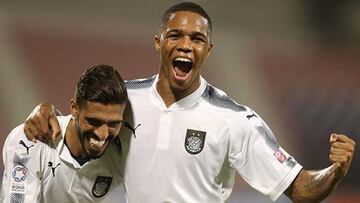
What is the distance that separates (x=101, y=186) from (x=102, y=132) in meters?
0.25

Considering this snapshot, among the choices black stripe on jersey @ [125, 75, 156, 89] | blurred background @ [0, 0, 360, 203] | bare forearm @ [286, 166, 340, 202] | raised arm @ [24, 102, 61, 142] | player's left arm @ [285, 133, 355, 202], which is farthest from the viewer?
blurred background @ [0, 0, 360, 203]

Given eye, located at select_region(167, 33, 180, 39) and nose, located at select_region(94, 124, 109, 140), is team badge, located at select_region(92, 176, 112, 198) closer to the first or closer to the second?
nose, located at select_region(94, 124, 109, 140)

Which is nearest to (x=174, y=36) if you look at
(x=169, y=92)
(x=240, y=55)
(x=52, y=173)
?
(x=169, y=92)

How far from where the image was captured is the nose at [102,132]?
6.95 ft

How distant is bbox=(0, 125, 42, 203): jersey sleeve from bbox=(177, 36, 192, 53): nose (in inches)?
19.4

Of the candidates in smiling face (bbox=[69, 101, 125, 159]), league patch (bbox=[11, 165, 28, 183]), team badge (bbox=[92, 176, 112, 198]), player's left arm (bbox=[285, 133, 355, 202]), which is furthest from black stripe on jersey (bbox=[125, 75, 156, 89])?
player's left arm (bbox=[285, 133, 355, 202])

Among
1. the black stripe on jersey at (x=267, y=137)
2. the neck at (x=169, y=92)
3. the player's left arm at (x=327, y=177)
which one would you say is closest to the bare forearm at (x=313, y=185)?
the player's left arm at (x=327, y=177)

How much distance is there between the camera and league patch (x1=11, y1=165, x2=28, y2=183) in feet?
7.14

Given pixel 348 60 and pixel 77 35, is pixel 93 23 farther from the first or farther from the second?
pixel 348 60

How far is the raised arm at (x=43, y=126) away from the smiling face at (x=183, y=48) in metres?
0.35

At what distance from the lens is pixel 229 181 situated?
231 centimetres

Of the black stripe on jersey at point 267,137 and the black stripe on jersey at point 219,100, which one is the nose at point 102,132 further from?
the black stripe on jersey at point 267,137

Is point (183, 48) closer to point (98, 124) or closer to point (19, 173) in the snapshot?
point (98, 124)

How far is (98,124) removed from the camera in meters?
2.14
